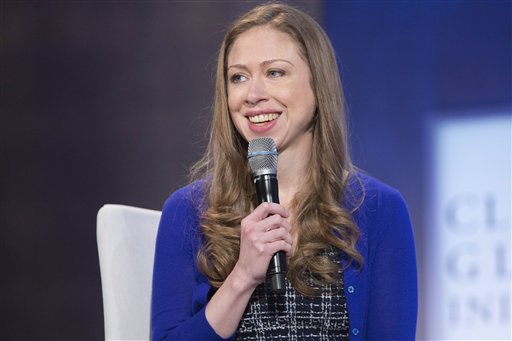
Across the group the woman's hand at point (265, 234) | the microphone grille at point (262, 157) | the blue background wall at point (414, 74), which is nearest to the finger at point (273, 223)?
the woman's hand at point (265, 234)

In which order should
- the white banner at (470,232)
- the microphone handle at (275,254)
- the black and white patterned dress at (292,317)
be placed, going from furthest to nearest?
the white banner at (470,232) < the black and white patterned dress at (292,317) < the microphone handle at (275,254)

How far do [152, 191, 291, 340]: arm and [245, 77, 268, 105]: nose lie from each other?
321mm

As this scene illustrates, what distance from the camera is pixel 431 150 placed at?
292cm

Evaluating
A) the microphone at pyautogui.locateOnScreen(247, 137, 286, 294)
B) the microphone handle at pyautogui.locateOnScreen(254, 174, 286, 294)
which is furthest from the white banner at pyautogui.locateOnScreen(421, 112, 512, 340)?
the microphone handle at pyautogui.locateOnScreen(254, 174, 286, 294)

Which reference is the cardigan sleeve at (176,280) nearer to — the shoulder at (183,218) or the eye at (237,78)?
the shoulder at (183,218)

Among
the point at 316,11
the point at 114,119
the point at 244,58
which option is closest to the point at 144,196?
the point at 114,119

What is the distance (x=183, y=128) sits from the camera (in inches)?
117

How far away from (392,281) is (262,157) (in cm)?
50

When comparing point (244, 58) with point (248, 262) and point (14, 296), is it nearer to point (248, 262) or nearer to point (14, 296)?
point (248, 262)

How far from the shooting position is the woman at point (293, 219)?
5.79 feet

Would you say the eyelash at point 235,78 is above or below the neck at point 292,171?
above

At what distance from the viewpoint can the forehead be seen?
1.82m

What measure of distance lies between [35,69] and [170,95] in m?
0.55

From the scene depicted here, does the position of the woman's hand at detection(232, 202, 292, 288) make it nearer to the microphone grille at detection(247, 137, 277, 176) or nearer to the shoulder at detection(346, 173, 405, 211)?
the microphone grille at detection(247, 137, 277, 176)
